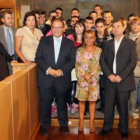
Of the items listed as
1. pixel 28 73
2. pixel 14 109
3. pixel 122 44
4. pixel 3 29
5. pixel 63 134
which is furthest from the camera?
pixel 3 29

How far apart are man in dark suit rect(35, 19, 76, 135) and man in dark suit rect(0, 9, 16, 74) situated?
0.81m

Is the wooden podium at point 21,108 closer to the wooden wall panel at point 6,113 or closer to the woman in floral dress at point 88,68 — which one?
the wooden wall panel at point 6,113

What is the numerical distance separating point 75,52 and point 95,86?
1.75ft

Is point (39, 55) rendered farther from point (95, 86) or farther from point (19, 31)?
point (95, 86)

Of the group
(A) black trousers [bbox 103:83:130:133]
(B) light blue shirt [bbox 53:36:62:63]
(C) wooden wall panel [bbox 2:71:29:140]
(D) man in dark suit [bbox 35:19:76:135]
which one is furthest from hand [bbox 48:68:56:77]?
(A) black trousers [bbox 103:83:130:133]

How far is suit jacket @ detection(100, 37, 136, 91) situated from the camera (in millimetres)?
3414

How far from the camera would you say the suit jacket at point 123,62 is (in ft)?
11.2

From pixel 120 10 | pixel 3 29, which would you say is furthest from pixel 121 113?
pixel 120 10

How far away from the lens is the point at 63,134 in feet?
12.2

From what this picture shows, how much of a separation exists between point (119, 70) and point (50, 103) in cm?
102

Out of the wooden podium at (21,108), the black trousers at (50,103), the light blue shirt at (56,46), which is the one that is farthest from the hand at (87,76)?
the wooden podium at (21,108)

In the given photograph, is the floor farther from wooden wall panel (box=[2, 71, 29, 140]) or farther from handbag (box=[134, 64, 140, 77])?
handbag (box=[134, 64, 140, 77])

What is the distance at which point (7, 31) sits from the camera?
416 cm

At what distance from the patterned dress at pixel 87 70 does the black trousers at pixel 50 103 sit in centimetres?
26
